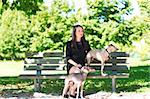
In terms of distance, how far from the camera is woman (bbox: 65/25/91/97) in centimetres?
807

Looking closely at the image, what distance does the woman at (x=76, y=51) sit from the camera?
8.07 metres

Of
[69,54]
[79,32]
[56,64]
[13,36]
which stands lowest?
[56,64]

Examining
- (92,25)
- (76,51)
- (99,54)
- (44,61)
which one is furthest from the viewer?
(92,25)

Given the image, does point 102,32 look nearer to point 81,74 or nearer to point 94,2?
point 94,2

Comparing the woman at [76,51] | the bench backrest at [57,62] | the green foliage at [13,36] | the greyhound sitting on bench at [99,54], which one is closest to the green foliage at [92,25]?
the green foliage at [13,36]

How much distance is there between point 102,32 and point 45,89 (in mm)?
14387

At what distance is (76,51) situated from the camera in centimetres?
820

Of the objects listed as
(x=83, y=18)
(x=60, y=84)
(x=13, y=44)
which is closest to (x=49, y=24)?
(x=83, y=18)

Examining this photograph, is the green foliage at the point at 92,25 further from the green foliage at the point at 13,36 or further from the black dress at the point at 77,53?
the black dress at the point at 77,53

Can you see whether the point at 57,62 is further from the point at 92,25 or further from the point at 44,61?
the point at 92,25

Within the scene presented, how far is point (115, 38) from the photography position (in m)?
25.0

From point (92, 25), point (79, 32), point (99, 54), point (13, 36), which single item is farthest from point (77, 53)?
point (13, 36)

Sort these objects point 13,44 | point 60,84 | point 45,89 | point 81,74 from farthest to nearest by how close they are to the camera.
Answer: point 13,44, point 60,84, point 45,89, point 81,74

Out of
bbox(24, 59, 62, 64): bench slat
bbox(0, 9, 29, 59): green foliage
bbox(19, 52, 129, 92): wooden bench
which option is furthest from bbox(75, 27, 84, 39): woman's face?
bbox(0, 9, 29, 59): green foliage
